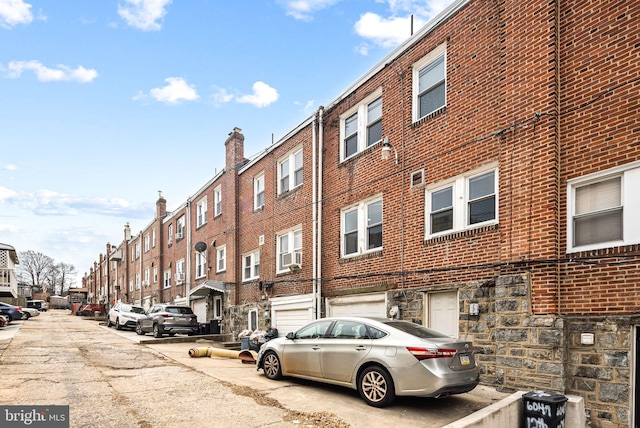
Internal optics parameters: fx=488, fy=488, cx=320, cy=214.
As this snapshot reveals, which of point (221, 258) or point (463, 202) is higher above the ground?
point (463, 202)

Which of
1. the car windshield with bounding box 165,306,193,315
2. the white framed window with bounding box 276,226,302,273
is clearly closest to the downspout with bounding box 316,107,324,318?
the white framed window with bounding box 276,226,302,273

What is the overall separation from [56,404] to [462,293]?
7.44 meters

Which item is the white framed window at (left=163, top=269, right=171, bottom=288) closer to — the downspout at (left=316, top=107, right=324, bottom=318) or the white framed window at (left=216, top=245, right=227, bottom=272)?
the white framed window at (left=216, top=245, right=227, bottom=272)

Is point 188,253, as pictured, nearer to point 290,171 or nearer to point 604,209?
point 290,171

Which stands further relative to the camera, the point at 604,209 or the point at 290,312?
the point at 290,312

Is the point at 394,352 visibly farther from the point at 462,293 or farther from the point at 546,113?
the point at 546,113

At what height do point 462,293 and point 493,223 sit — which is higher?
point 493,223

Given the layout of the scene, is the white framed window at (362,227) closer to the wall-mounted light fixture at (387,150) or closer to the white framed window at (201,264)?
the wall-mounted light fixture at (387,150)

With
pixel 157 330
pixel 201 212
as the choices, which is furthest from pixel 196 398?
pixel 201 212

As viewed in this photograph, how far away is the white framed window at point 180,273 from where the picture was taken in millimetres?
27663

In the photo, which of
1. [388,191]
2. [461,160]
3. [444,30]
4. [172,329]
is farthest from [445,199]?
[172,329]

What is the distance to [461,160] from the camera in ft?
34.0

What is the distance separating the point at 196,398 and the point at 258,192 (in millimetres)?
12636

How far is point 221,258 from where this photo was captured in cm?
2302
